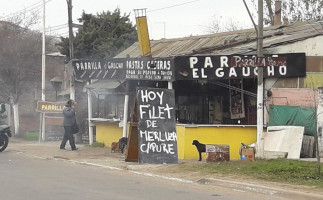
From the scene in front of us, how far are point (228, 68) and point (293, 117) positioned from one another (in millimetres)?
2549

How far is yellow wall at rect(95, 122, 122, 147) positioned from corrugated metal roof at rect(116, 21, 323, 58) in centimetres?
361

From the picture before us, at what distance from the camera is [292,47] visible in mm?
17188

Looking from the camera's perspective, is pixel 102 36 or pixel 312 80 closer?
pixel 312 80

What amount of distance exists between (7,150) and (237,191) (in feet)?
38.3

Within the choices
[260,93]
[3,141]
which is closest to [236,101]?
[260,93]

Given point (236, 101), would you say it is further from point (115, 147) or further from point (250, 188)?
point (250, 188)

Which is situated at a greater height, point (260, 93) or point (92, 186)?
point (260, 93)

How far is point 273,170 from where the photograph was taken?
1211cm

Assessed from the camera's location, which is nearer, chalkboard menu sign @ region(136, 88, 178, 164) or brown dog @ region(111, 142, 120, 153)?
chalkboard menu sign @ region(136, 88, 178, 164)

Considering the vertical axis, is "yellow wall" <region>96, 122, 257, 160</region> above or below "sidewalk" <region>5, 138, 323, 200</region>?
above

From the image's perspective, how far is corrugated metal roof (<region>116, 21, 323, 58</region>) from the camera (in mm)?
17656

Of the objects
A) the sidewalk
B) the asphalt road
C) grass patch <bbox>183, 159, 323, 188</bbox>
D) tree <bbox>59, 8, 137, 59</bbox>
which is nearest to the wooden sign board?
the sidewalk

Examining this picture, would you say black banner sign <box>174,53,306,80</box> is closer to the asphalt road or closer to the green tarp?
the green tarp

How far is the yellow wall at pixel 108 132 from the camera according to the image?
20953 millimetres
